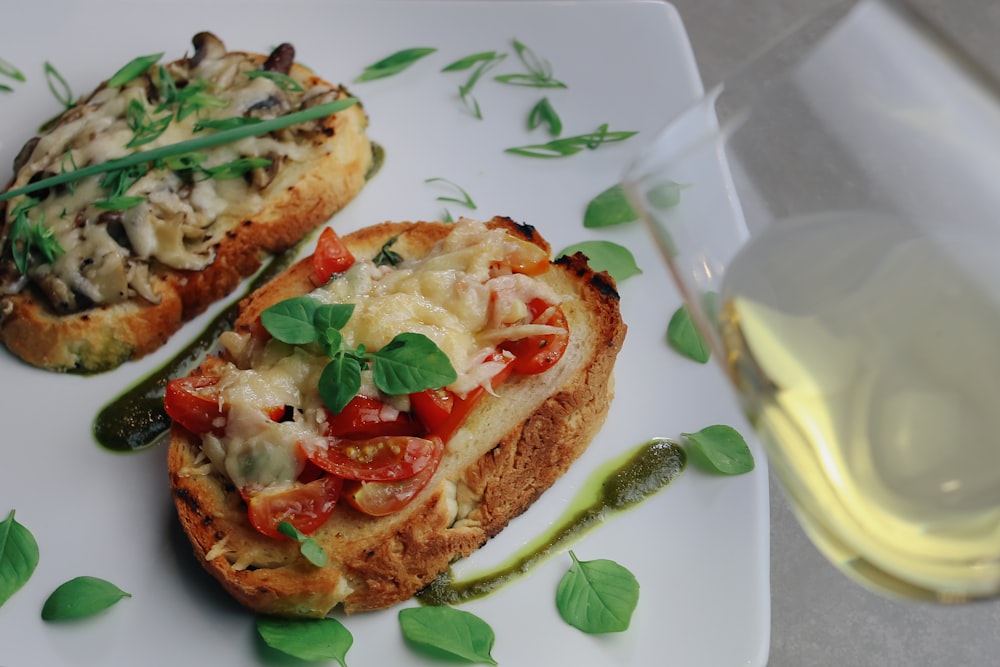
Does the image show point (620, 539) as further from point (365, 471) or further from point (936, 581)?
point (936, 581)

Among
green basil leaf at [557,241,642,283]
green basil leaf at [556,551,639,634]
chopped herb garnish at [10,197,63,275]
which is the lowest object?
green basil leaf at [556,551,639,634]

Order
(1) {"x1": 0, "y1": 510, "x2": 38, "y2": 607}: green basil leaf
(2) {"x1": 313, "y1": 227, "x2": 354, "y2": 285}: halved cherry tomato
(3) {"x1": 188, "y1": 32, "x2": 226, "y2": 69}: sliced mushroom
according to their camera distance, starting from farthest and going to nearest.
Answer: (3) {"x1": 188, "y1": 32, "x2": 226, "y2": 69}: sliced mushroom → (2) {"x1": 313, "y1": 227, "x2": 354, "y2": 285}: halved cherry tomato → (1) {"x1": 0, "y1": 510, "x2": 38, "y2": 607}: green basil leaf

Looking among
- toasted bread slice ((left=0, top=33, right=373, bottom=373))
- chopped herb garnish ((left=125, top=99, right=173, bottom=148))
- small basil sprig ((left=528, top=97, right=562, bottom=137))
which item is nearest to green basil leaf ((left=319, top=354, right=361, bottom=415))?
toasted bread slice ((left=0, top=33, right=373, bottom=373))

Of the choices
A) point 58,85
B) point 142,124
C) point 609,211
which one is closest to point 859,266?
point 609,211

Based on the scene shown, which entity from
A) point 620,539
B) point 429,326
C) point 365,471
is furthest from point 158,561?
point 620,539

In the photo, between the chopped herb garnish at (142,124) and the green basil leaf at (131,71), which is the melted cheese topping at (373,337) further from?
the green basil leaf at (131,71)

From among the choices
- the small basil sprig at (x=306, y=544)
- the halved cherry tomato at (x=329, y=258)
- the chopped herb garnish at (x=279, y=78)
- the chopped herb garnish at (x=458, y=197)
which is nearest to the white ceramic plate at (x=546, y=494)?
the chopped herb garnish at (x=458, y=197)

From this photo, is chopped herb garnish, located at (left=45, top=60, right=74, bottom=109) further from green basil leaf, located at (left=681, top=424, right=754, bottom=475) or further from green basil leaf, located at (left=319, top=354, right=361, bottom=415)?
green basil leaf, located at (left=681, top=424, right=754, bottom=475)
